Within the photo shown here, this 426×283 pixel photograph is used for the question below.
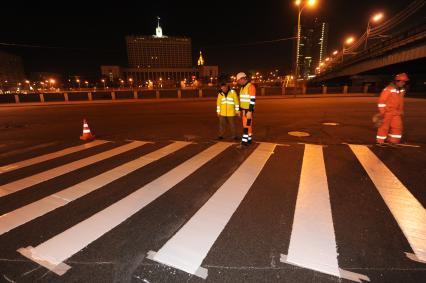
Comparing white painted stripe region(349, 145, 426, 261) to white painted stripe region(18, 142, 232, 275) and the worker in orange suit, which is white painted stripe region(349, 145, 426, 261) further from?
white painted stripe region(18, 142, 232, 275)

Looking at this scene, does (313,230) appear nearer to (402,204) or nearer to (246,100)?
(402,204)

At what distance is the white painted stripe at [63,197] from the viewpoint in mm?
3760

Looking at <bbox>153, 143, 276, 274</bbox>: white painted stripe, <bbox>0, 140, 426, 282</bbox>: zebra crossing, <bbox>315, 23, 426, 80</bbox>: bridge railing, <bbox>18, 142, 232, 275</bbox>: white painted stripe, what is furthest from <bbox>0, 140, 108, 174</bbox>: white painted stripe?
<bbox>315, 23, 426, 80</bbox>: bridge railing

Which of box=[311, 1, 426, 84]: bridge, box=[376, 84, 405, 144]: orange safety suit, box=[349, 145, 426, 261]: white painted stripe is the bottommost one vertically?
box=[349, 145, 426, 261]: white painted stripe

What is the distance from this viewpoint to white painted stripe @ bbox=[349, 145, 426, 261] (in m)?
3.15

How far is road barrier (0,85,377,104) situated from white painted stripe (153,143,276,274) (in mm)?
29124

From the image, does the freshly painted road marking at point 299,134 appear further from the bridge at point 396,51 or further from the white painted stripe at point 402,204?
the bridge at point 396,51

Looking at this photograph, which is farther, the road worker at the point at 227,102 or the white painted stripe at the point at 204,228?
the road worker at the point at 227,102

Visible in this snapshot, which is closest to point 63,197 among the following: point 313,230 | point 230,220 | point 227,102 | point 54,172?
point 54,172

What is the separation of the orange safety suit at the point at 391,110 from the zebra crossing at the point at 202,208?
1.15m

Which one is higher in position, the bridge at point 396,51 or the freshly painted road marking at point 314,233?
the bridge at point 396,51

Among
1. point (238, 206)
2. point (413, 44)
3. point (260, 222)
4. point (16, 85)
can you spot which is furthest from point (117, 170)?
point (16, 85)

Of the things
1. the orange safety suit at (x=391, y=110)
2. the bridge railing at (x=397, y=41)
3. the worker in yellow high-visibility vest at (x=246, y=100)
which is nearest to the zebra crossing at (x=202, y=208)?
the worker in yellow high-visibility vest at (x=246, y=100)

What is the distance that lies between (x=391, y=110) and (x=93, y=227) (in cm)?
804
